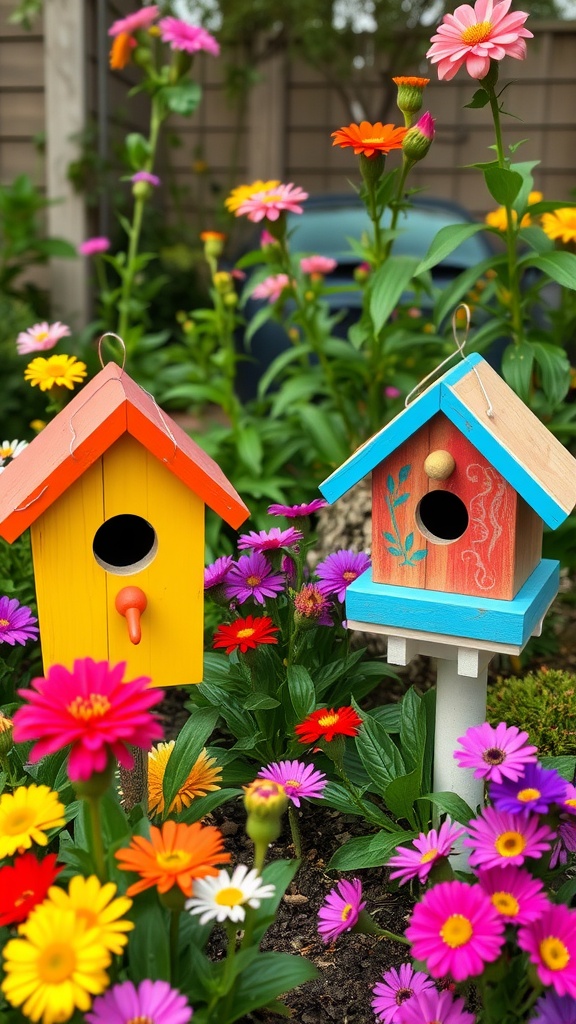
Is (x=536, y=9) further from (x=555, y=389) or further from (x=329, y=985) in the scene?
(x=329, y=985)

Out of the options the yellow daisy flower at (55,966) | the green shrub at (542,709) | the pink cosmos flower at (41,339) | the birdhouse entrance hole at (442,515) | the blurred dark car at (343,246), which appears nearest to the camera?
the yellow daisy flower at (55,966)

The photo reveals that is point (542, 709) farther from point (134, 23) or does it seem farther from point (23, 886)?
point (134, 23)

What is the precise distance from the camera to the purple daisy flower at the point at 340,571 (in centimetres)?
176

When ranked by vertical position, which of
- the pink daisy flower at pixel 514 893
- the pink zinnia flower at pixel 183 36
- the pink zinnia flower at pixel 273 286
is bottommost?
the pink daisy flower at pixel 514 893

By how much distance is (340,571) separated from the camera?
70.4 inches

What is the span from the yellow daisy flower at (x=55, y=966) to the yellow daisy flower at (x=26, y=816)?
17 centimetres

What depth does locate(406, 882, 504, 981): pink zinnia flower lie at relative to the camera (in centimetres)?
109

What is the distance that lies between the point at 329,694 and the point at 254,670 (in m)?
0.25

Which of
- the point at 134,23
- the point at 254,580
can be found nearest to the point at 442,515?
the point at 254,580

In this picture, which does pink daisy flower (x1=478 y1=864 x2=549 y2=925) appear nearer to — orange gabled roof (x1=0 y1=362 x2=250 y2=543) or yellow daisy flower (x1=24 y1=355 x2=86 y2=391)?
orange gabled roof (x1=0 y1=362 x2=250 y2=543)

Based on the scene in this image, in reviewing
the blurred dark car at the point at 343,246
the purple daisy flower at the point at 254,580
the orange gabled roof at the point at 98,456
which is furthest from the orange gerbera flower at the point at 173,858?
the blurred dark car at the point at 343,246

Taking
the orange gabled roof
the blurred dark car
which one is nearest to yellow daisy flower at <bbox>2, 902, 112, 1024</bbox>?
the orange gabled roof

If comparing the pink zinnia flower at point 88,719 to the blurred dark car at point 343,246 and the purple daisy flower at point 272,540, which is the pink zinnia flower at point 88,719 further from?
the blurred dark car at point 343,246

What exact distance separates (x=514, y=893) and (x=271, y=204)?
1.68 m
